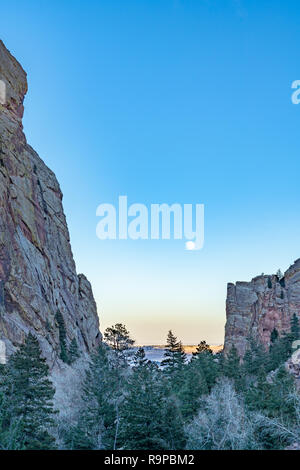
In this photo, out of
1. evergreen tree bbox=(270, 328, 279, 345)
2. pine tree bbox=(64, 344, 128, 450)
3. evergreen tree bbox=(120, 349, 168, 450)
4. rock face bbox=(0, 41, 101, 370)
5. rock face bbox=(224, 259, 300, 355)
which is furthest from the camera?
rock face bbox=(224, 259, 300, 355)

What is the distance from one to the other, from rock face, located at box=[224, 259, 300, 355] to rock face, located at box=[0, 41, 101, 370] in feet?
134

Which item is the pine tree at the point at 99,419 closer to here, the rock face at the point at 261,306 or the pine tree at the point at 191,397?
the pine tree at the point at 191,397

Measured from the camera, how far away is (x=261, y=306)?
85.5m

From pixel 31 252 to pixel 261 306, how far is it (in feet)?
203

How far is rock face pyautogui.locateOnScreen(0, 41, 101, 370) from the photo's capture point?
3844 centimetres

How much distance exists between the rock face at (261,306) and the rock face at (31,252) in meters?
40.7

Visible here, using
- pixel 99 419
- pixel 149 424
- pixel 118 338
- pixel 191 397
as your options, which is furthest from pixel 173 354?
pixel 149 424

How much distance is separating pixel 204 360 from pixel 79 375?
51.8 ft

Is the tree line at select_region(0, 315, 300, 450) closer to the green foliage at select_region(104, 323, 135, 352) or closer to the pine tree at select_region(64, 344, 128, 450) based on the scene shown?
the pine tree at select_region(64, 344, 128, 450)

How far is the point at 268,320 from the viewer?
8200 cm

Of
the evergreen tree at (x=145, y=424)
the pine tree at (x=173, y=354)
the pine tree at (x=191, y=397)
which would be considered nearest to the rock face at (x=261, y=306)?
the pine tree at (x=173, y=354)

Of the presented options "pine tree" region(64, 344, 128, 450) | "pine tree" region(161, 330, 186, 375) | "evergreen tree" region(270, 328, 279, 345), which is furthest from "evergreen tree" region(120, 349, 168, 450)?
"evergreen tree" region(270, 328, 279, 345)

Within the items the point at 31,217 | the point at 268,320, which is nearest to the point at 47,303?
the point at 31,217

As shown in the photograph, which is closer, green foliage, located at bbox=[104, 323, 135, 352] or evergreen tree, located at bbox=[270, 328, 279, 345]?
green foliage, located at bbox=[104, 323, 135, 352]
